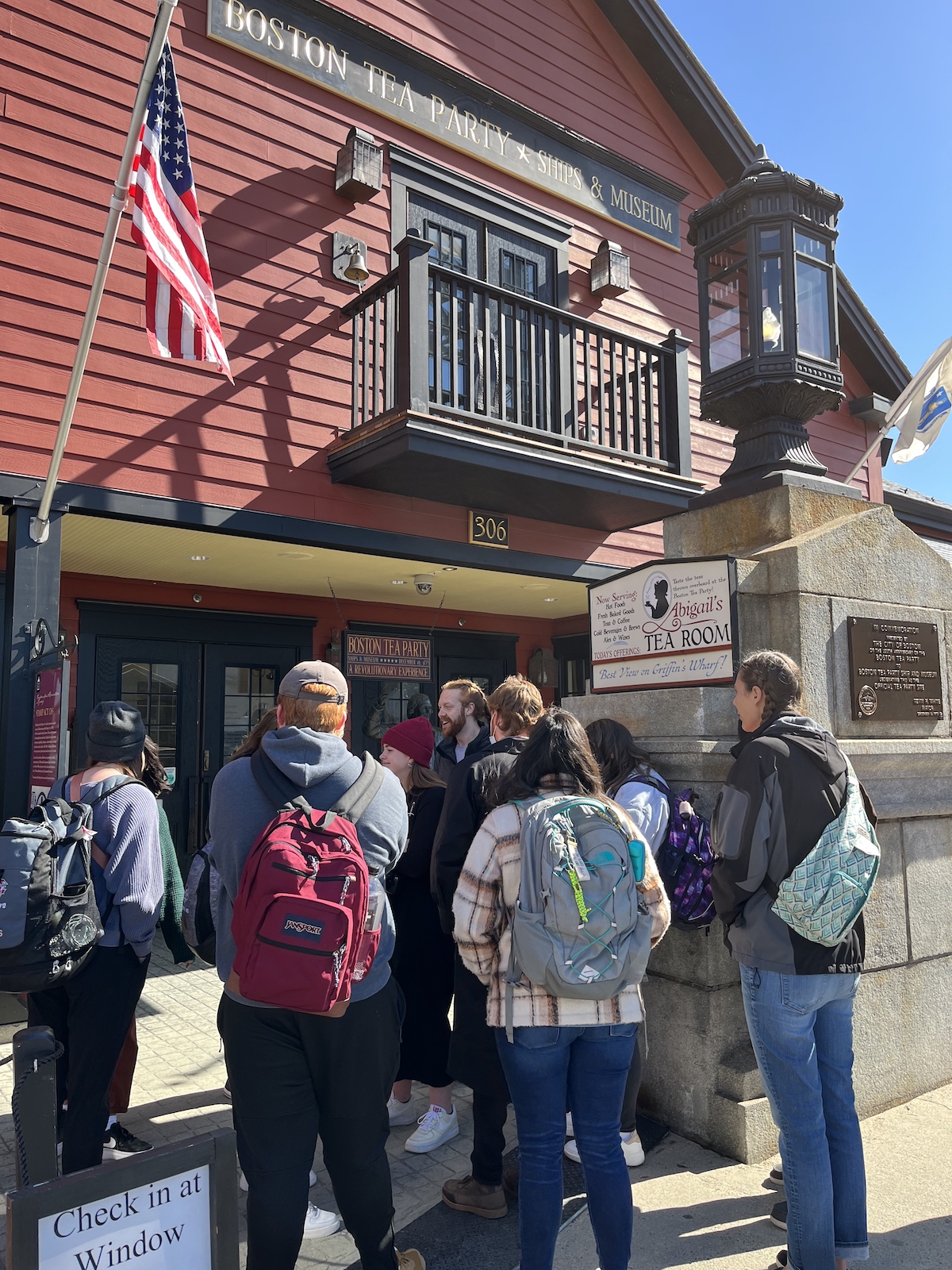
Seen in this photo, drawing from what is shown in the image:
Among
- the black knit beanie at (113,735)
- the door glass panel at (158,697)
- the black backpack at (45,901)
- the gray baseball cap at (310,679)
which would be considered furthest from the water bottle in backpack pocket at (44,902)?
the door glass panel at (158,697)

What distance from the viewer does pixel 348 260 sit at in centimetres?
702

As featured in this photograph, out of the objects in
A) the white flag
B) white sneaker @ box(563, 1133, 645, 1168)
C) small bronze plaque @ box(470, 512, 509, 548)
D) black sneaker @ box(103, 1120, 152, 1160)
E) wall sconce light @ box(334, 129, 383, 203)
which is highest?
wall sconce light @ box(334, 129, 383, 203)

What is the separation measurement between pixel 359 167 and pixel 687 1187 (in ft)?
23.2

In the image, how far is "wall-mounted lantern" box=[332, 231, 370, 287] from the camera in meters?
6.99

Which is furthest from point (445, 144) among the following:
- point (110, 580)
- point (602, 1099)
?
point (602, 1099)

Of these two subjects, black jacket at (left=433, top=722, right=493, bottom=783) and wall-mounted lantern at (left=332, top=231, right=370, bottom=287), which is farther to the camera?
wall-mounted lantern at (left=332, top=231, right=370, bottom=287)

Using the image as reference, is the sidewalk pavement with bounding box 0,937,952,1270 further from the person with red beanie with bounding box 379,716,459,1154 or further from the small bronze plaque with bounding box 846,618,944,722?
the small bronze plaque with bounding box 846,618,944,722

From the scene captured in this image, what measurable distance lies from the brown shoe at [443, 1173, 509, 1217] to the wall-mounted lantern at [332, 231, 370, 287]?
629cm

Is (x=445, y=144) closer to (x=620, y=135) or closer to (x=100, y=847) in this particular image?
(x=620, y=135)

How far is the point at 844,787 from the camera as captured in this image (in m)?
2.62

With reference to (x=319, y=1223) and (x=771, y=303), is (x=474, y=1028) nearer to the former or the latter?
(x=319, y=1223)

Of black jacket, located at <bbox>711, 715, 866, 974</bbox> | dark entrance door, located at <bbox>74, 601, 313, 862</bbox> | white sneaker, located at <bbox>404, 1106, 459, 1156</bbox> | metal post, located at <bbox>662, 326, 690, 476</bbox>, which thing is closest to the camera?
black jacket, located at <bbox>711, 715, 866, 974</bbox>

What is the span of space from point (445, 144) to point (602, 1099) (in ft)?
25.9

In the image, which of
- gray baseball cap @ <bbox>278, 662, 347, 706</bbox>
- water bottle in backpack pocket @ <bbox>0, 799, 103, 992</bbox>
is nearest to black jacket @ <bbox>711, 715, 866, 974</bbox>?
gray baseball cap @ <bbox>278, 662, 347, 706</bbox>
